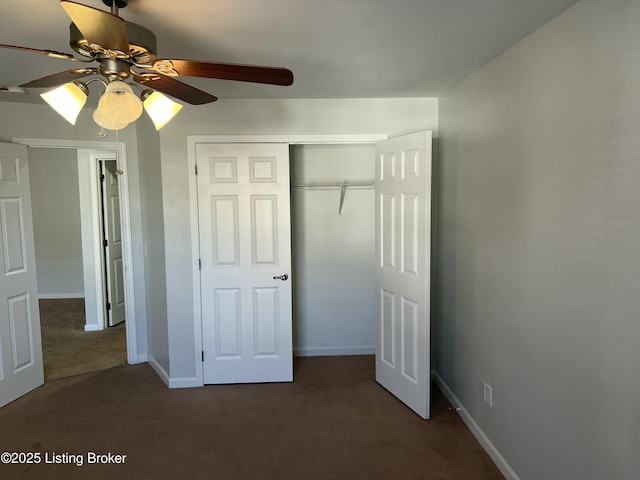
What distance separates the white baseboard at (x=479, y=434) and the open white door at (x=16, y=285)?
3.31m

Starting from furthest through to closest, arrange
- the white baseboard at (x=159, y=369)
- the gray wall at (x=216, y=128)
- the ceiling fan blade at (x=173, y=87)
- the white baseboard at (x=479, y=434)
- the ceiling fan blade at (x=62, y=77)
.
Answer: the white baseboard at (x=159, y=369) → the gray wall at (x=216, y=128) → the white baseboard at (x=479, y=434) → the ceiling fan blade at (x=173, y=87) → the ceiling fan blade at (x=62, y=77)

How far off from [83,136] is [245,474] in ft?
9.75

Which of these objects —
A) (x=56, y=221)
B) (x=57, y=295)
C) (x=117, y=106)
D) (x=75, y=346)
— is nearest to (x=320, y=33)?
(x=117, y=106)

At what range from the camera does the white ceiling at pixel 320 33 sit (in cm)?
170

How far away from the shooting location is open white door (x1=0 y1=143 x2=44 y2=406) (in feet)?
10.5

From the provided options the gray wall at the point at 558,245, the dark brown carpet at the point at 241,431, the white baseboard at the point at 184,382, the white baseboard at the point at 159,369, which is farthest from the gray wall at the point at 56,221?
the gray wall at the point at 558,245

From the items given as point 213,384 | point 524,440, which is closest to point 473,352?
point 524,440

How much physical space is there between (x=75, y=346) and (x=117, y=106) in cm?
383

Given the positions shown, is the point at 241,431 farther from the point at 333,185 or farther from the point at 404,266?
the point at 333,185

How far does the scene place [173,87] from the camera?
1767 millimetres

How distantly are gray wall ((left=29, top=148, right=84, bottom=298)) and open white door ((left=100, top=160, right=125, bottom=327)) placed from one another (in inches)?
64.4

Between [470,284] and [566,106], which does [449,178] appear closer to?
[470,284]

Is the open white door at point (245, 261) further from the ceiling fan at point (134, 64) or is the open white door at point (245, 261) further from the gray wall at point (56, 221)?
the gray wall at point (56, 221)

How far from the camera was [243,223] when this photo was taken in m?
3.47
